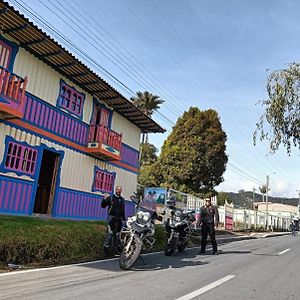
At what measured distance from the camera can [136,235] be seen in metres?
7.80

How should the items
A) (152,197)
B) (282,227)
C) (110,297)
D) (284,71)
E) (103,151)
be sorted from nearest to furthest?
(110,297) < (152,197) < (284,71) < (103,151) < (282,227)

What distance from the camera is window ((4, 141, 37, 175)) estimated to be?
37.9 feet

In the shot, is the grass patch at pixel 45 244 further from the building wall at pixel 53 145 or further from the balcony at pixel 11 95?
A: the balcony at pixel 11 95

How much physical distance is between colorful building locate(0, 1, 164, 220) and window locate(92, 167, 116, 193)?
45 millimetres

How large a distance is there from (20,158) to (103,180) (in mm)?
5510

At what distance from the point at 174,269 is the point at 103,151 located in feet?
26.8

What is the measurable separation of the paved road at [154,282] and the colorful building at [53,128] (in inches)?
209

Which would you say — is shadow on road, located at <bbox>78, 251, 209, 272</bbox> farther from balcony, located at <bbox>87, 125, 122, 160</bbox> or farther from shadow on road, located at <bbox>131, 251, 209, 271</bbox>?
balcony, located at <bbox>87, 125, 122, 160</bbox>

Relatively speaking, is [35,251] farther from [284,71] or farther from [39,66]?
[284,71]

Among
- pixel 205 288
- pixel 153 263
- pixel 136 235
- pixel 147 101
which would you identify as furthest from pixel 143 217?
pixel 147 101

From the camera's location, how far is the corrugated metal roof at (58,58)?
34.8 feet

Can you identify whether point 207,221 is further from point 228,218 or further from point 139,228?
point 228,218

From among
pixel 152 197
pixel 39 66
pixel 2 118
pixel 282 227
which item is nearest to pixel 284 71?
pixel 152 197

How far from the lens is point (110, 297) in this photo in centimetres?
518
